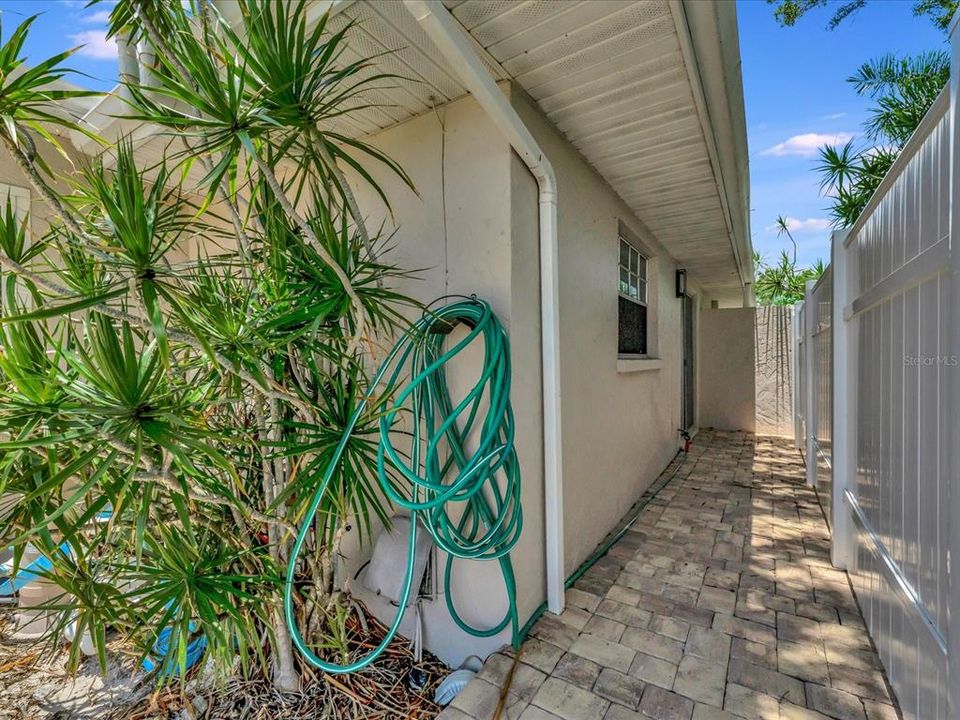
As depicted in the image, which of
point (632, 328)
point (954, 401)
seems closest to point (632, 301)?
point (632, 328)

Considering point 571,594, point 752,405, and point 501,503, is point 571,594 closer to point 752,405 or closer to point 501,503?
point 501,503

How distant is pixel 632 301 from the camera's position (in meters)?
4.56

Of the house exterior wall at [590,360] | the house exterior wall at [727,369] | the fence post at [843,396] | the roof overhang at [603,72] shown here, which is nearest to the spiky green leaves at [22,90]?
the roof overhang at [603,72]

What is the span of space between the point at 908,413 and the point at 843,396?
120 centimetres

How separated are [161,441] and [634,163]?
3.25 m

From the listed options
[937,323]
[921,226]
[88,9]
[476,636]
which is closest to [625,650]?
[476,636]

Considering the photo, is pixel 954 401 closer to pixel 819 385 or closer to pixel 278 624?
pixel 278 624

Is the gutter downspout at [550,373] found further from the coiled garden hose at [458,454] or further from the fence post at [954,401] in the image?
the fence post at [954,401]

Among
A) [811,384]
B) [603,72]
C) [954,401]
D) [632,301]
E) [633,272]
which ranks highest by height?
[603,72]

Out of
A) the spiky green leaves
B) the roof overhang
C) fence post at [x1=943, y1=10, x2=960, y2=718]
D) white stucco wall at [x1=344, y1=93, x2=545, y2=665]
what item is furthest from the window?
the spiky green leaves

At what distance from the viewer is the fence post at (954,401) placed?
1144 millimetres

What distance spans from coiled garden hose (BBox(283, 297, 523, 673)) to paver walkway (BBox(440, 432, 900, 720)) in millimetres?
329

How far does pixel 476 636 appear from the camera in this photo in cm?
217

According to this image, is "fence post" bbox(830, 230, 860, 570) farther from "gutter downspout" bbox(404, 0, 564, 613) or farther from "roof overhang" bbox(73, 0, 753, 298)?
"gutter downspout" bbox(404, 0, 564, 613)
